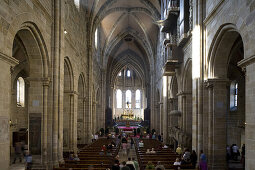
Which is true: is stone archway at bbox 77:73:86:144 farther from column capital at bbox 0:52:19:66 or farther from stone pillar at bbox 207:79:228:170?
column capital at bbox 0:52:19:66

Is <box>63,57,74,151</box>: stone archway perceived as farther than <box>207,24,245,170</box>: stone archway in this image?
Yes

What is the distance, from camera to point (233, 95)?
24.5m

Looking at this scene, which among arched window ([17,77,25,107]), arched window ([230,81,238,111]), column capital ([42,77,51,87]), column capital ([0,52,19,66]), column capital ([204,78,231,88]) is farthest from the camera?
arched window ([17,77,25,107])

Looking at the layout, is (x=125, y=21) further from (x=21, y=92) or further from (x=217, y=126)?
(x=217, y=126)

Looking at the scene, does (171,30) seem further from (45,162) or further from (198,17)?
(45,162)

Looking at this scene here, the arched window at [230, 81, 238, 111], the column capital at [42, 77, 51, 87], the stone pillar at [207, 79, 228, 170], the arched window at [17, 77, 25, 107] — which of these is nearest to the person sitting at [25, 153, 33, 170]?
the column capital at [42, 77, 51, 87]

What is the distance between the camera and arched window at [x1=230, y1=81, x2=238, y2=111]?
24144 millimetres

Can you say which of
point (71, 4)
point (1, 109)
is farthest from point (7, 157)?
point (71, 4)

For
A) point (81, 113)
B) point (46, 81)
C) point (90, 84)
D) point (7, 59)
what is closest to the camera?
point (7, 59)

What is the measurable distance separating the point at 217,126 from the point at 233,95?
10991mm

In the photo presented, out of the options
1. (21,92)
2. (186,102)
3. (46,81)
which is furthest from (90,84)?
(46,81)

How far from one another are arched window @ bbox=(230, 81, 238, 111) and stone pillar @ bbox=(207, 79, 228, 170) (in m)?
10.3

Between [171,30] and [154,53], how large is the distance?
16845mm

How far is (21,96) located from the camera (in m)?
26.0
